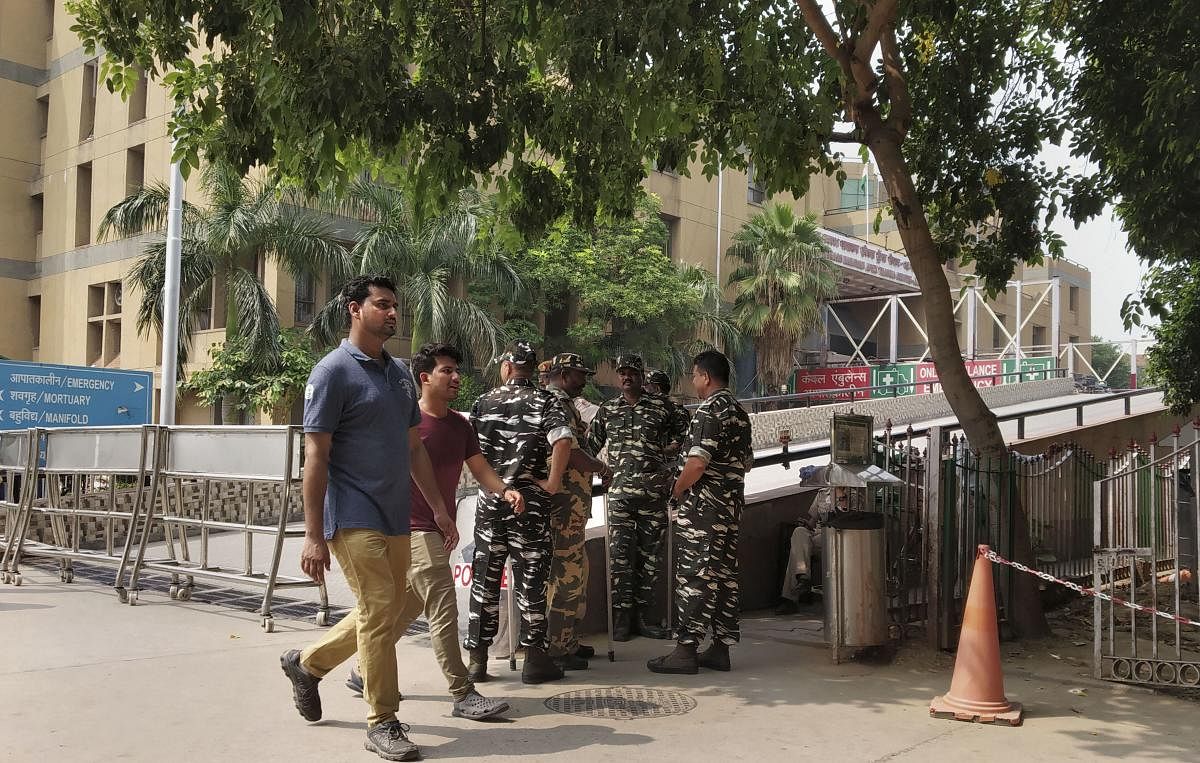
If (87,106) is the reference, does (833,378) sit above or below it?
below

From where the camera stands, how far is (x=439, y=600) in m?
5.38

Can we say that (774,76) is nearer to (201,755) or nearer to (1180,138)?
(1180,138)

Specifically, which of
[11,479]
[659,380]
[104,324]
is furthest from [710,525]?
[104,324]

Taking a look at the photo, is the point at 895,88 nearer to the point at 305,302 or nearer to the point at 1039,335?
the point at 305,302

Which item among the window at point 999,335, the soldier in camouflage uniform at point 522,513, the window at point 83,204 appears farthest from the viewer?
the window at point 999,335

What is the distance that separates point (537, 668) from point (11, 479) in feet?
26.0

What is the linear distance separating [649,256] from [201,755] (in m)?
25.3

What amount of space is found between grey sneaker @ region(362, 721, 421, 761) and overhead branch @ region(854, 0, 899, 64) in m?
5.98

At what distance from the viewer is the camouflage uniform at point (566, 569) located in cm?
654

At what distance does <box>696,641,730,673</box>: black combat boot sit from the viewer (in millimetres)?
6648

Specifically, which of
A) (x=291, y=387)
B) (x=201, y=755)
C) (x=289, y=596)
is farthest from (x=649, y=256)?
(x=201, y=755)

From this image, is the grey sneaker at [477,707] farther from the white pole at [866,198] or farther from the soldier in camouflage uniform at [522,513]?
the white pole at [866,198]

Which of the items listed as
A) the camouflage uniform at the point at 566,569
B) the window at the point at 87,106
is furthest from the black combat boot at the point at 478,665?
the window at the point at 87,106

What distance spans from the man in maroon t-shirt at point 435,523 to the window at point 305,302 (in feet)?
71.9
